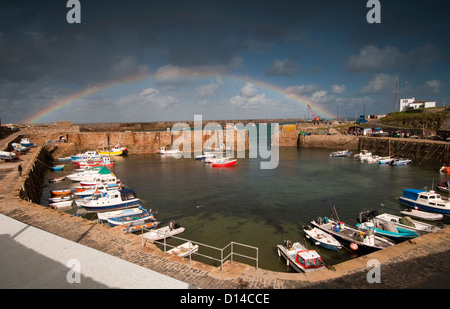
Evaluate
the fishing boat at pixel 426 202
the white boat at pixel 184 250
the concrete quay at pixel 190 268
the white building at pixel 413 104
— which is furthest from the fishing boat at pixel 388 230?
the white building at pixel 413 104

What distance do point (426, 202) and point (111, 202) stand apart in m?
26.0

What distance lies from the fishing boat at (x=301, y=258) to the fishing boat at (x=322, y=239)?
73.6 inches

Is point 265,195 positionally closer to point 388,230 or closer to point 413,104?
point 388,230

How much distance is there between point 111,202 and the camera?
21.3 m

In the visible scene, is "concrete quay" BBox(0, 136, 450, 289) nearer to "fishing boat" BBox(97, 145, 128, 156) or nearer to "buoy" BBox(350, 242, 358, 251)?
"buoy" BBox(350, 242, 358, 251)

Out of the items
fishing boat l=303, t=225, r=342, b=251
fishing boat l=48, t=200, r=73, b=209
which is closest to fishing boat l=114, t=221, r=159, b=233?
fishing boat l=48, t=200, r=73, b=209

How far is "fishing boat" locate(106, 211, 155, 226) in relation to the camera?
17625 mm

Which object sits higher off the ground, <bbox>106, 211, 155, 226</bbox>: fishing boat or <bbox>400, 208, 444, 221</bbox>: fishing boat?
<bbox>106, 211, 155, 226</bbox>: fishing boat

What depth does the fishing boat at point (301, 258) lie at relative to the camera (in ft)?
40.2

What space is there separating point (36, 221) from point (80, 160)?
3751 centimetres

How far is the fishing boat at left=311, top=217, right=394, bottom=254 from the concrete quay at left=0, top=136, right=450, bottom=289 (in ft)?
10.6

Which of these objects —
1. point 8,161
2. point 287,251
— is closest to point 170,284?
point 287,251

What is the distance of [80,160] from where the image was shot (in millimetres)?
45875
